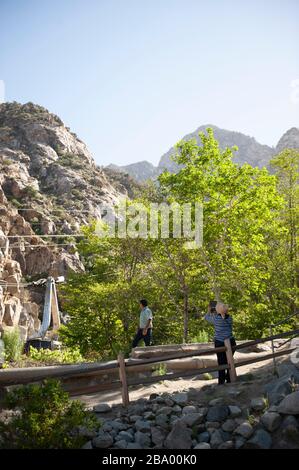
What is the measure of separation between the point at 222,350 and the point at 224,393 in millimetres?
845

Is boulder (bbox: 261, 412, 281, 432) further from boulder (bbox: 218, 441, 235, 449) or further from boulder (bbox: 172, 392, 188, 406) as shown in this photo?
boulder (bbox: 172, 392, 188, 406)

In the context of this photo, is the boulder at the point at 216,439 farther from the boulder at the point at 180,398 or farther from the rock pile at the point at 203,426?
the boulder at the point at 180,398

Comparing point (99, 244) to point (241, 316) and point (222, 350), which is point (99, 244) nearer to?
point (241, 316)

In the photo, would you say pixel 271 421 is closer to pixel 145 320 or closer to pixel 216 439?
pixel 216 439

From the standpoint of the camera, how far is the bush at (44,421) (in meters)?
5.46

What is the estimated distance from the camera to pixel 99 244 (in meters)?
19.6

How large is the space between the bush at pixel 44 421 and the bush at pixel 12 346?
604 centimetres

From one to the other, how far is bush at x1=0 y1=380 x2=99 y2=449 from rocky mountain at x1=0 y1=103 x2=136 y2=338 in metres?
21.3

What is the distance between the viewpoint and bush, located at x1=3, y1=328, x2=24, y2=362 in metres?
11.8

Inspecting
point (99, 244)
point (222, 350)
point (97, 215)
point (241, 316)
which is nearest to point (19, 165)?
point (97, 215)

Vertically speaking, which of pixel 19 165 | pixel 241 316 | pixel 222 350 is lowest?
pixel 241 316

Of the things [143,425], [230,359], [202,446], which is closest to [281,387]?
[230,359]
